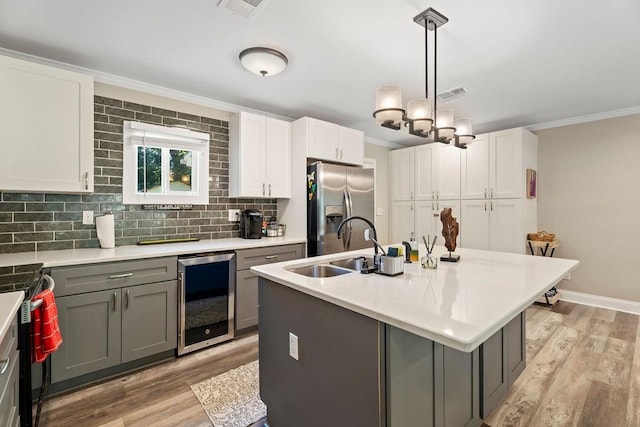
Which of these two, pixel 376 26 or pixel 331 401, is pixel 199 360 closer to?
pixel 331 401

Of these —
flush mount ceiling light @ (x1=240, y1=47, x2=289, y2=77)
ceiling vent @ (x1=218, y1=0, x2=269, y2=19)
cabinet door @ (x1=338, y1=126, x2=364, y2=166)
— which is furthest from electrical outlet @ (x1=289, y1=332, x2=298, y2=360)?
cabinet door @ (x1=338, y1=126, x2=364, y2=166)

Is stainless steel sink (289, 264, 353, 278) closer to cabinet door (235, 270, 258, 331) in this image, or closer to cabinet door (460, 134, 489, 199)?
cabinet door (235, 270, 258, 331)

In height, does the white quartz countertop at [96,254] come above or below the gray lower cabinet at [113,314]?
above

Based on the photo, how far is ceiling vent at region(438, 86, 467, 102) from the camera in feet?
9.73

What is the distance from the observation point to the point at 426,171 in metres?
4.73

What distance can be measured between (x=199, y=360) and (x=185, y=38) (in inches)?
96.4

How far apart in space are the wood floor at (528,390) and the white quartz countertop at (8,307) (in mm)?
982

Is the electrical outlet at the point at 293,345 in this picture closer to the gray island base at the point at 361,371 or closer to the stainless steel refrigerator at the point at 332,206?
the gray island base at the point at 361,371

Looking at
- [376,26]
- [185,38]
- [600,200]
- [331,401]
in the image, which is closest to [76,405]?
A: [331,401]

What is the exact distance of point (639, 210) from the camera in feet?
11.4

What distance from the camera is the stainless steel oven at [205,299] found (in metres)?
2.49

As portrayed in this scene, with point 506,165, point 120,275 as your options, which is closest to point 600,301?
point 506,165

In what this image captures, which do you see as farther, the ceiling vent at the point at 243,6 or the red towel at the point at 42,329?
the ceiling vent at the point at 243,6

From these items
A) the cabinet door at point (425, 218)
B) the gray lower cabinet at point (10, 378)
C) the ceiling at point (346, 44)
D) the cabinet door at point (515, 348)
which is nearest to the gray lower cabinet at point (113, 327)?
the gray lower cabinet at point (10, 378)
